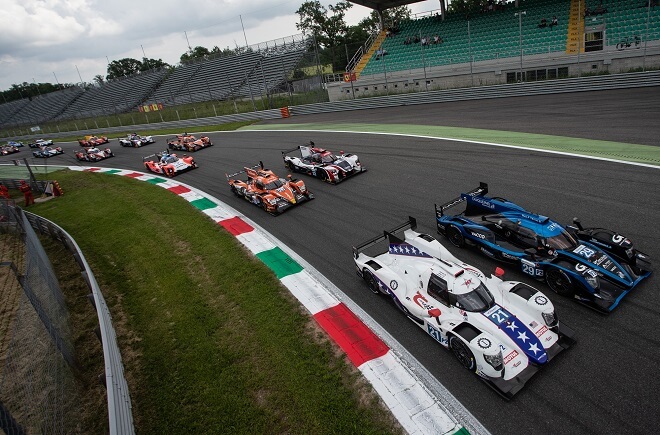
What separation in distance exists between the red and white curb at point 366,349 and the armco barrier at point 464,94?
2121cm

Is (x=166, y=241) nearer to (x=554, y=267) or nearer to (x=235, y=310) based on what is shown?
(x=235, y=310)

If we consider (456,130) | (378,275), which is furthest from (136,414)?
(456,130)

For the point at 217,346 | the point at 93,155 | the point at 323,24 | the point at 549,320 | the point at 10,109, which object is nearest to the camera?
the point at 549,320

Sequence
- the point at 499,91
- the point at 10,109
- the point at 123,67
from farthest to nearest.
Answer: the point at 123,67 < the point at 10,109 < the point at 499,91

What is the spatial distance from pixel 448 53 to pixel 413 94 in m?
8.14

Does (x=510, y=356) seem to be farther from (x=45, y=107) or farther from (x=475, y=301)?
(x=45, y=107)

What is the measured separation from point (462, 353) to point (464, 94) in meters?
25.1

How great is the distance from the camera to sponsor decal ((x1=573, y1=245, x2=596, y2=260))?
7.88 m

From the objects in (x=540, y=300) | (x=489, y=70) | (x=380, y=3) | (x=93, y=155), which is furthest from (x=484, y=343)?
(x=380, y=3)

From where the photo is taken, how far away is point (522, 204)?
11.8 metres

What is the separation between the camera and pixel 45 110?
8250 cm

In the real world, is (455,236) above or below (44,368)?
below

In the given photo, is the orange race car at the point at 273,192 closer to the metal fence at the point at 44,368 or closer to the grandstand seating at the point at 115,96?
the metal fence at the point at 44,368

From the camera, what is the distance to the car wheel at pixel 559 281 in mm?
7688
